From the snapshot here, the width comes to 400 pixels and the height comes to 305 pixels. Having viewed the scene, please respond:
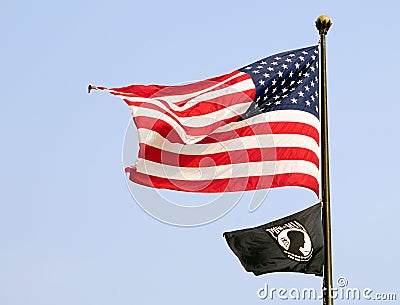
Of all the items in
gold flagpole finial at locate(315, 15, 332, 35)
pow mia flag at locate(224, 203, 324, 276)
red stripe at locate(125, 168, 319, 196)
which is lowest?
pow mia flag at locate(224, 203, 324, 276)

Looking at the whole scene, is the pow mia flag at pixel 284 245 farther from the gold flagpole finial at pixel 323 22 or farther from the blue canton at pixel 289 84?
the gold flagpole finial at pixel 323 22

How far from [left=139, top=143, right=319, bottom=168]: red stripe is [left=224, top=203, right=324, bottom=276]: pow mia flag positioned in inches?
56.1

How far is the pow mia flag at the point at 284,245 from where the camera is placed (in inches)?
736

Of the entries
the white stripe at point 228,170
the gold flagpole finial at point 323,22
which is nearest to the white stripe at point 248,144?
the white stripe at point 228,170

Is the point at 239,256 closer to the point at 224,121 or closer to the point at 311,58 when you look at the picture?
the point at 224,121

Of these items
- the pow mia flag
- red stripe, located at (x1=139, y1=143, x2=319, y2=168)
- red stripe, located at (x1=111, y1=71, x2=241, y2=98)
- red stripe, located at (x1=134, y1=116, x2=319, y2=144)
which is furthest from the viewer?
red stripe, located at (x1=134, y1=116, x2=319, y2=144)

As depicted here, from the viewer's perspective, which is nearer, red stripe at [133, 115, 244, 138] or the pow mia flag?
the pow mia flag

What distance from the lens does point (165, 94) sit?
20281mm

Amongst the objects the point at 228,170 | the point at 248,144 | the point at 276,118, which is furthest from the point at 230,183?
the point at 276,118

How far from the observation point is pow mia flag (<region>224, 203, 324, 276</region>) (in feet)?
61.4

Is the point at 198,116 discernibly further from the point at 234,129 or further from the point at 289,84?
the point at 289,84

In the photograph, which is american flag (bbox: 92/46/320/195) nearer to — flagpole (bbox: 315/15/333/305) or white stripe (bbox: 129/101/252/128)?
white stripe (bbox: 129/101/252/128)

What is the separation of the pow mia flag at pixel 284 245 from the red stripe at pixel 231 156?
1.42 metres

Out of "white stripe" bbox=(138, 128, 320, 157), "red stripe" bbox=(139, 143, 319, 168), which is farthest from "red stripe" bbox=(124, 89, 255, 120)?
"red stripe" bbox=(139, 143, 319, 168)
